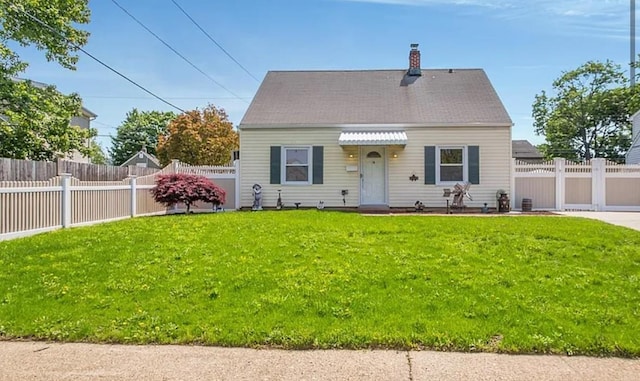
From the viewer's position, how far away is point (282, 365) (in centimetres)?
359

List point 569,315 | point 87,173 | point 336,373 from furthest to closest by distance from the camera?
point 87,173 → point 569,315 → point 336,373

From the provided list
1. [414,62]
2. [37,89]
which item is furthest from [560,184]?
[37,89]

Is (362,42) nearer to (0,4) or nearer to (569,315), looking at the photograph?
(0,4)

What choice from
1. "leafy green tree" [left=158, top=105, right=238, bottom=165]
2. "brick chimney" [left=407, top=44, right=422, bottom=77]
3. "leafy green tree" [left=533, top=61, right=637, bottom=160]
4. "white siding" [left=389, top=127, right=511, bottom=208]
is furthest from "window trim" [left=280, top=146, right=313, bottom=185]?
"leafy green tree" [left=533, top=61, right=637, bottom=160]

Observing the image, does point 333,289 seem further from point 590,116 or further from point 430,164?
point 590,116

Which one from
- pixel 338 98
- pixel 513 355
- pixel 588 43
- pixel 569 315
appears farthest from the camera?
pixel 588 43

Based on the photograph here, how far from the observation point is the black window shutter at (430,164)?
1584 centimetres

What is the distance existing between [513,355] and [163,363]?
10.2 feet

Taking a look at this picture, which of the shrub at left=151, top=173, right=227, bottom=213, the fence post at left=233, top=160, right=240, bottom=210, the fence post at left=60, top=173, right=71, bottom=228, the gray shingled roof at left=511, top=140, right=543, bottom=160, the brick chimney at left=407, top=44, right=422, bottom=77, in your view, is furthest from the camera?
the gray shingled roof at left=511, top=140, right=543, bottom=160

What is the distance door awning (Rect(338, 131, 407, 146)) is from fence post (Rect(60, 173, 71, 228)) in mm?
8600

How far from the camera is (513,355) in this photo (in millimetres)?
3766

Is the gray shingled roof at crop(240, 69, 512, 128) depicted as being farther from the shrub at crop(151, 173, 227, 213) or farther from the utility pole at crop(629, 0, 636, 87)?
the utility pole at crop(629, 0, 636, 87)

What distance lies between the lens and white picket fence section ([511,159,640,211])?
52.6 ft

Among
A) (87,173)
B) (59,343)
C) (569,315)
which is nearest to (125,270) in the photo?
(59,343)
